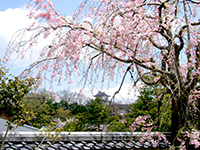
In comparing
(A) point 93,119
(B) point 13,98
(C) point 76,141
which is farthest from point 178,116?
(A) point 93,119

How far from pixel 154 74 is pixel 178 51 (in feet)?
1.74

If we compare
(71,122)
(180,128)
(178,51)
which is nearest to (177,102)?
(180,128)

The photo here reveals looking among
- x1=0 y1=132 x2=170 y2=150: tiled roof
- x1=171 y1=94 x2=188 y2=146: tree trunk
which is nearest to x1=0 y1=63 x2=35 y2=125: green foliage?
x1=0 y1=132 x2=170 y2=150: tiled roof

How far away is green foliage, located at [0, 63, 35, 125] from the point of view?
8.72 feet

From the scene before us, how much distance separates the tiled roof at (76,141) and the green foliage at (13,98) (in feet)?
0.76

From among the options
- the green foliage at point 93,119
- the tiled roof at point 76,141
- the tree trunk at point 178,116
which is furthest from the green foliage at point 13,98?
the green foliage at point 93,119

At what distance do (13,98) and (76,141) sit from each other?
0.99 metres

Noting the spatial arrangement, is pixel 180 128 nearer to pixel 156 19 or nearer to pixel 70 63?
pixel 156 19

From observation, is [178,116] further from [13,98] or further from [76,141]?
[13,98]

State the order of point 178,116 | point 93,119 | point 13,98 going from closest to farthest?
point 13,98 → point 178,116 → point 93,119

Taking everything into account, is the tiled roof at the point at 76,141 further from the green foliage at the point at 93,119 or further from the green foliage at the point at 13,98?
the green foliage at the point at 93,119

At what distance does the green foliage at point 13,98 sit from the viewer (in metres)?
2.66

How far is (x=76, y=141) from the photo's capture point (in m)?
2.85

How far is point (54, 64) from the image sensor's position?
10.3 feet
